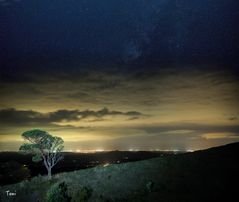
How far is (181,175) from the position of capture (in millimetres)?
51344

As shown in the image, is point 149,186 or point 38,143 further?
point 38,143

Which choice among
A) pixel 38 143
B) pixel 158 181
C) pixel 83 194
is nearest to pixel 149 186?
pixel 158 181

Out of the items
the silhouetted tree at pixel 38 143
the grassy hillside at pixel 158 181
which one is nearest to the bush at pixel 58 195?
the grassy hillside at pixel 158 181

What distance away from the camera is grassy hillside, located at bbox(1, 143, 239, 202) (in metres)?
43.9

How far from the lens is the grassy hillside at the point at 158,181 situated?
144 feet

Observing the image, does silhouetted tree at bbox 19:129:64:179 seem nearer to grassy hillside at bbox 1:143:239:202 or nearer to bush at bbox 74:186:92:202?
grassy hillside at bbox 1:143:239:202

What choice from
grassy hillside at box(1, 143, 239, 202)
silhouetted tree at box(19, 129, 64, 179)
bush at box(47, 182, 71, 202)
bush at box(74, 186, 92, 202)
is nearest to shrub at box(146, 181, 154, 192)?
grassy hillside at box(1, 143, 239, 202)

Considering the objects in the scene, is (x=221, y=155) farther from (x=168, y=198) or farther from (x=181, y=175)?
(x=168, y=198)

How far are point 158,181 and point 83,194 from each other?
11240mm

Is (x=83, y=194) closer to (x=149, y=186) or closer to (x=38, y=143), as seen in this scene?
(x=149, y=186)

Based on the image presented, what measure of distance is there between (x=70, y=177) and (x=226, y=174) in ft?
78.0

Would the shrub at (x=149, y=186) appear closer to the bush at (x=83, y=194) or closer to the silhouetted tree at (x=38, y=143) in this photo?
the bush at (x=83, y=194)

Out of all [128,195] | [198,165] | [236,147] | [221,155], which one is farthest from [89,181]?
[236,147]

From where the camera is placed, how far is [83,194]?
1726 inches
